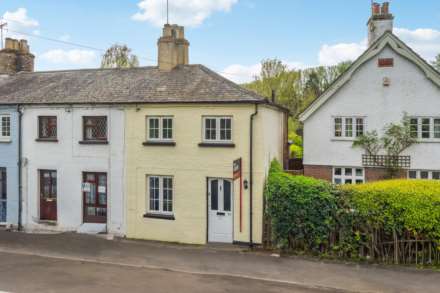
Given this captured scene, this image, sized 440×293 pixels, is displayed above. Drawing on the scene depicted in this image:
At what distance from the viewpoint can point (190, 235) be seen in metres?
16.1

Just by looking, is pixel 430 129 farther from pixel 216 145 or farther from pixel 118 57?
pixel 118 57

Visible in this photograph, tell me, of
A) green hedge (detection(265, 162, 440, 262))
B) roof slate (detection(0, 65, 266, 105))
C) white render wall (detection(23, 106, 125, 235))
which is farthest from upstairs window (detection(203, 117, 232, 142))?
white render wall (detection(23, 106, 125, 235))

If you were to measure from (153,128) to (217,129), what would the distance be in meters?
2.93

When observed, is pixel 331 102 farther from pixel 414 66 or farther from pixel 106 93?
pixel 106 93

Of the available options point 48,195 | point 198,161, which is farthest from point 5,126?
point 198,161

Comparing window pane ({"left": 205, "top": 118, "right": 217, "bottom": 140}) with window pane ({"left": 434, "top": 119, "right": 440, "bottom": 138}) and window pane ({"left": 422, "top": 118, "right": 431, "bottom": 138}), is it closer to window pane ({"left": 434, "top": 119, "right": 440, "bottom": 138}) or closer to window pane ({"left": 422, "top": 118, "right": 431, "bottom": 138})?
window pane ({"left": 422, "top": 118, "right": 431, "bottom": 138})

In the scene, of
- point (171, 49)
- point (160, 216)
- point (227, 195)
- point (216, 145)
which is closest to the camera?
point (216, 145)

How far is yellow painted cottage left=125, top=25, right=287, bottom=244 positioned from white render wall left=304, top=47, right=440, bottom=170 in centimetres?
383

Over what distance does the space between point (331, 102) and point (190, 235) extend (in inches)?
391

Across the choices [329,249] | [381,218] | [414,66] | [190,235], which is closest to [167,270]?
[190,235]

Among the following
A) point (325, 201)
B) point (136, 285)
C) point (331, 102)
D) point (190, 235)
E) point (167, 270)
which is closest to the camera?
point (136, 285)

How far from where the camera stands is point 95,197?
57.7 ft

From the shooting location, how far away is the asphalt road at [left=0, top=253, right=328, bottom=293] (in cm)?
1089

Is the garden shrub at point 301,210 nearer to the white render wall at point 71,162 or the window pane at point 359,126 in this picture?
the window pane at point 359,126
